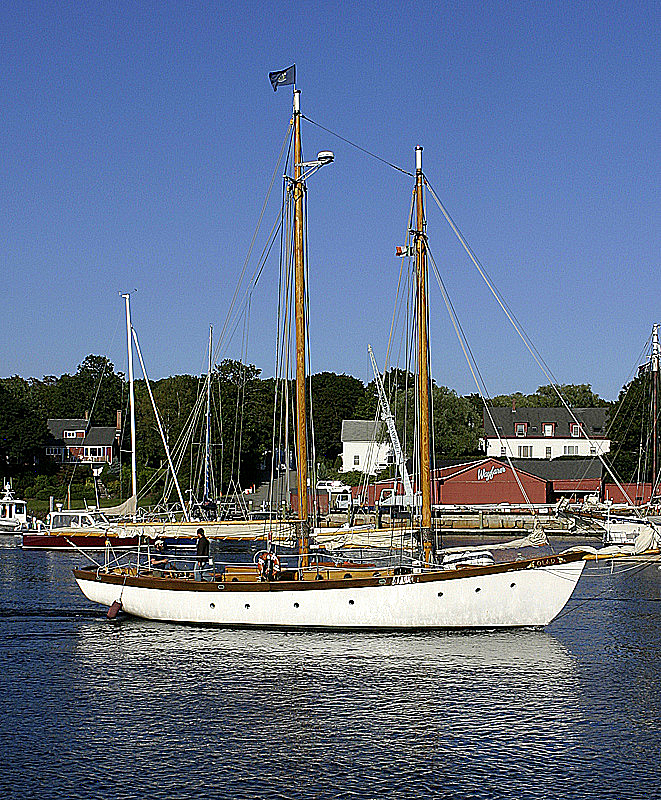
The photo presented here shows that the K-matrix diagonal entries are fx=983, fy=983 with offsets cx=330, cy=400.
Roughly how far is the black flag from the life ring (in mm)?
19291

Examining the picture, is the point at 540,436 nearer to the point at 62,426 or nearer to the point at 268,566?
the point at 62,426

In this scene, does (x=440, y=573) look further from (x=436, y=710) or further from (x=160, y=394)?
(x=160, y=394)

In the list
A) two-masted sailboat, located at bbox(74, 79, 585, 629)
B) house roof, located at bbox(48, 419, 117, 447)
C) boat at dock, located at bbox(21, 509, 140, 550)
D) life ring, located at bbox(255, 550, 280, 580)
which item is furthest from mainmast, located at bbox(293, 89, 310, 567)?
house roof, located at bbox(48, 419, 117, 447)

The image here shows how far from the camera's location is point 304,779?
22.0m

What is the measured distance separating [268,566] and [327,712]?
409 inches

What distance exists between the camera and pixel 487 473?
103m

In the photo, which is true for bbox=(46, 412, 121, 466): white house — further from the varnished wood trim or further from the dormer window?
the varnished wood trim

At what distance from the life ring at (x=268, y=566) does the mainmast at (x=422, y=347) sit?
19.3ft

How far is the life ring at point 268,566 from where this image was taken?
36.5 m

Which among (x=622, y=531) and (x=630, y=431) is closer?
(x=622, y=531)

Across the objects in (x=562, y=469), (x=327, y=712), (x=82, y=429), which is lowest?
(x=327, y=712)

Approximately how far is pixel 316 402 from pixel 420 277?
14452 cm

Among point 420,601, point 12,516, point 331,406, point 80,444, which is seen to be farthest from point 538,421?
point 420,601

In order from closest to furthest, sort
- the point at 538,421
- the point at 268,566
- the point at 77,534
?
the point at 268,566 < the point at 77,534 < the point at 538,421
